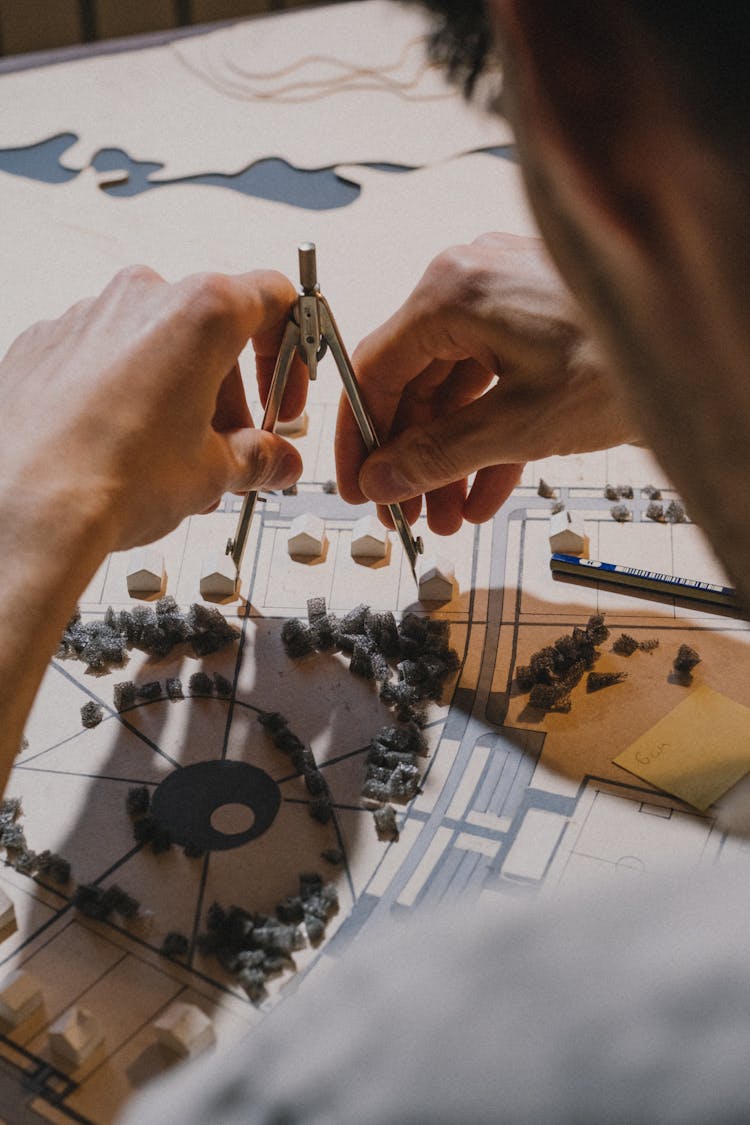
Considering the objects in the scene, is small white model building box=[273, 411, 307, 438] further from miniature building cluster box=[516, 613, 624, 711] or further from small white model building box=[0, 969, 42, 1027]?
small white model building box=[0, 969, 42, 1027]

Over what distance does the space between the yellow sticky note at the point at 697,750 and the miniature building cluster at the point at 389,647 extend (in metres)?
0.19

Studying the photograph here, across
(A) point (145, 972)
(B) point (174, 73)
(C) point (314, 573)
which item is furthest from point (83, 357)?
(B) point (174, 73)

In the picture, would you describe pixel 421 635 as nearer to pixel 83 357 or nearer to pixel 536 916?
pixel 83 357

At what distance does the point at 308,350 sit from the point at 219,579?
0.26 metres

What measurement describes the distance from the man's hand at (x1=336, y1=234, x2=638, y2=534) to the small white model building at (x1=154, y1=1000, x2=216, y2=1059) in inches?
20.2

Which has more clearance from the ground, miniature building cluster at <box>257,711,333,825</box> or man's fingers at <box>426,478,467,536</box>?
man's fingers at <box>426,478,467,536</box>

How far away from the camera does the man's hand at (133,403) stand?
848 mm

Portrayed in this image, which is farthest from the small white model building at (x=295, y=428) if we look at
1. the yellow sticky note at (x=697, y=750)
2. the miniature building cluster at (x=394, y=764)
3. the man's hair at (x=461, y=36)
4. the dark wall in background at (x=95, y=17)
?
the dark wall in background at (x=95, y=17)

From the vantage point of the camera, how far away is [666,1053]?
0.26 metres

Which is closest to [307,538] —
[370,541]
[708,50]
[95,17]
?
[370,541]

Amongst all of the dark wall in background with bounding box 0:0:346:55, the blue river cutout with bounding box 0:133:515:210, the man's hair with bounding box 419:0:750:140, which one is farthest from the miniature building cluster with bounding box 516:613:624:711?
the dark wall in background with bounding box 0:0:346:55

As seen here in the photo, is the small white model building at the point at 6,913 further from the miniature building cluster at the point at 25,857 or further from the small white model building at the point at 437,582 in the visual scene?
the small white model building at the point at 437,582

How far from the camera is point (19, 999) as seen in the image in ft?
2.48

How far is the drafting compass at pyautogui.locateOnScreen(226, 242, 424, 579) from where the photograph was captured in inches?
38.5
